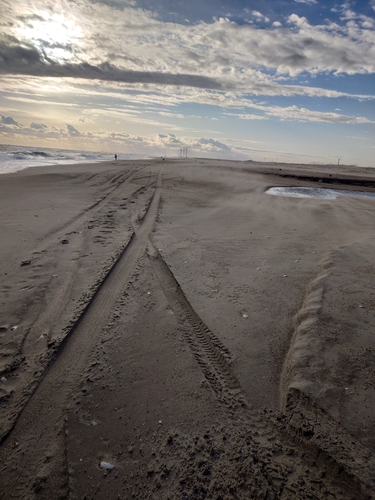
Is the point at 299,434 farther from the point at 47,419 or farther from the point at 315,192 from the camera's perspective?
the point at 315,192

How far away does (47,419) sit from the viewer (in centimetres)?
279

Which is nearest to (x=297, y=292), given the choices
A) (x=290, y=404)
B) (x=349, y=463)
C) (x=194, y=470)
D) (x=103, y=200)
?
(x=290, y=404)

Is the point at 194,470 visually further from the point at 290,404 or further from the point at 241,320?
the point at 241,320

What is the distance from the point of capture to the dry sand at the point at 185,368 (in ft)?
7.86

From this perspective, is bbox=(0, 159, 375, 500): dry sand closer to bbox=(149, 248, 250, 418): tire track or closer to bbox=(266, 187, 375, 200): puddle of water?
bbox=(149, 248, 250, 418): tire track

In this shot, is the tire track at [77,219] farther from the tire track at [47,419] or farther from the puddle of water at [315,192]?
the puddle of water at [315,192]

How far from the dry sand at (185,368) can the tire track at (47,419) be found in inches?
0.5

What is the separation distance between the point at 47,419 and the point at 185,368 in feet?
4.87

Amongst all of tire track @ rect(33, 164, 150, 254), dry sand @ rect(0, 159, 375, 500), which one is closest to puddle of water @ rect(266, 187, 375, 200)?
tire track @ rect(33, 164, 150, 254)

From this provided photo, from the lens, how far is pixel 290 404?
2.98 m

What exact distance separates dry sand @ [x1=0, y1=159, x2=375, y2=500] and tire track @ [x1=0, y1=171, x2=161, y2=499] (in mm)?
14

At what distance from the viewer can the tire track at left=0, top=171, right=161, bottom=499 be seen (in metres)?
2.35

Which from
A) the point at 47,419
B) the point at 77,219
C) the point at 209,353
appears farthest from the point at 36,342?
the point at 77,219

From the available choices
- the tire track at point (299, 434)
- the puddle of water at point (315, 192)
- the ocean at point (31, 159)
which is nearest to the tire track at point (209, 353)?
the tire track at point (299, 434)
